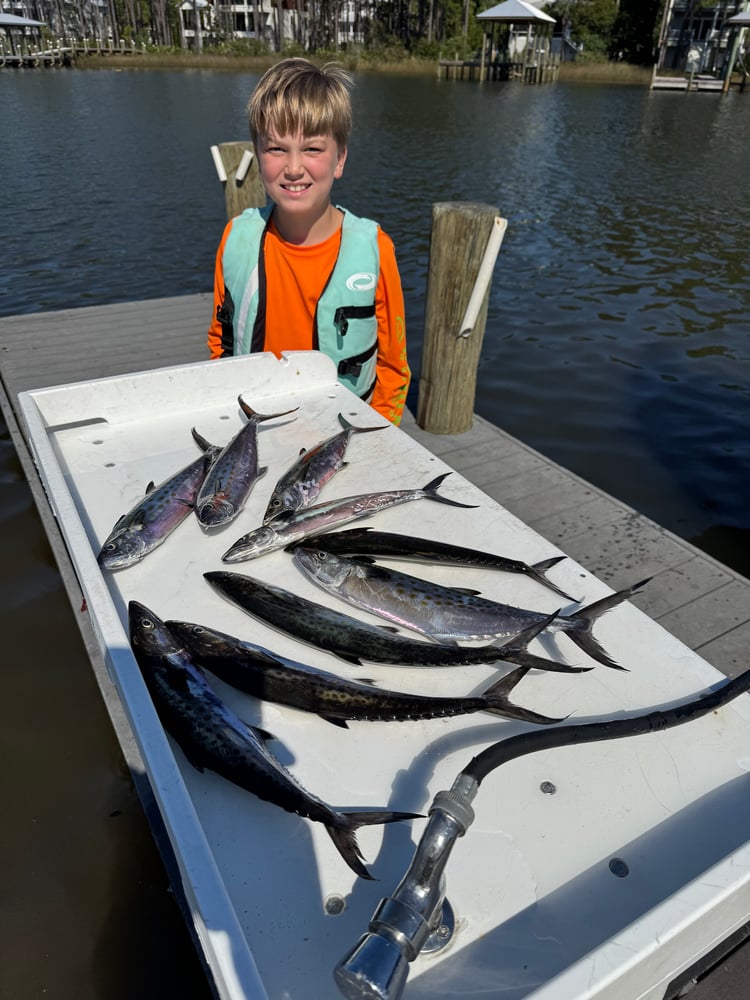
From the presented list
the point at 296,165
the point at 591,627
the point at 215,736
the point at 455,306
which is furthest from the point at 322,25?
the point at 215,736

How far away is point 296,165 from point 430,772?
2.98 m

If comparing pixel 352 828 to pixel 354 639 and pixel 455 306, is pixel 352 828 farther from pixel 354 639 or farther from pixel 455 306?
pixel 455 306

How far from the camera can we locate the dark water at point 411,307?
3.37 m

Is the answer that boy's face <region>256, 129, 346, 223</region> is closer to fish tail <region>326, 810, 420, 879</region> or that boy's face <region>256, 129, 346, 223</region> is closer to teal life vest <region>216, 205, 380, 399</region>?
teal life vest <region>216, 205, 380, 399</region>

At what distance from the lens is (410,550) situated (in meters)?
2.50

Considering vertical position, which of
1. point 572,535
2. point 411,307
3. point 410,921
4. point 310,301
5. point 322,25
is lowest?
point 411,307

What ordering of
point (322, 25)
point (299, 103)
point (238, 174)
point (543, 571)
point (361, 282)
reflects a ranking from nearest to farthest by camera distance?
point (543, 571) → point (299, 103) → point (361, 282) → point (238, 174) → point (322, 25)

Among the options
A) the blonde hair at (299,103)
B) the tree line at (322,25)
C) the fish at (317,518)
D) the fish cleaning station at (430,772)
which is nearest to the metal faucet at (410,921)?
the fish cleaning station at (430,772)

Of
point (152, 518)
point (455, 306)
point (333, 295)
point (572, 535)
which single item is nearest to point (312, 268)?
point (333, 295)

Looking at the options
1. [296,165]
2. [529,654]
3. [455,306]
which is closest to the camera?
[529,654]

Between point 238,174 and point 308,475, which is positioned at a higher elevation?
point 238,174

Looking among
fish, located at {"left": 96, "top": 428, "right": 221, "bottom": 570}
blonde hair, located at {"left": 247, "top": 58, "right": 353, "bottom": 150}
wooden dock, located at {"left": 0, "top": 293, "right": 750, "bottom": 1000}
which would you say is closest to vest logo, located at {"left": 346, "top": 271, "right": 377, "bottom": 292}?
blonde hair, located at {"left": 247, "top": 58, "right": 353, "bottom": 150}

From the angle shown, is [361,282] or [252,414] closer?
[252,414]

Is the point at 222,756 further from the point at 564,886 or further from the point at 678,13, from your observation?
the point at 678,13
